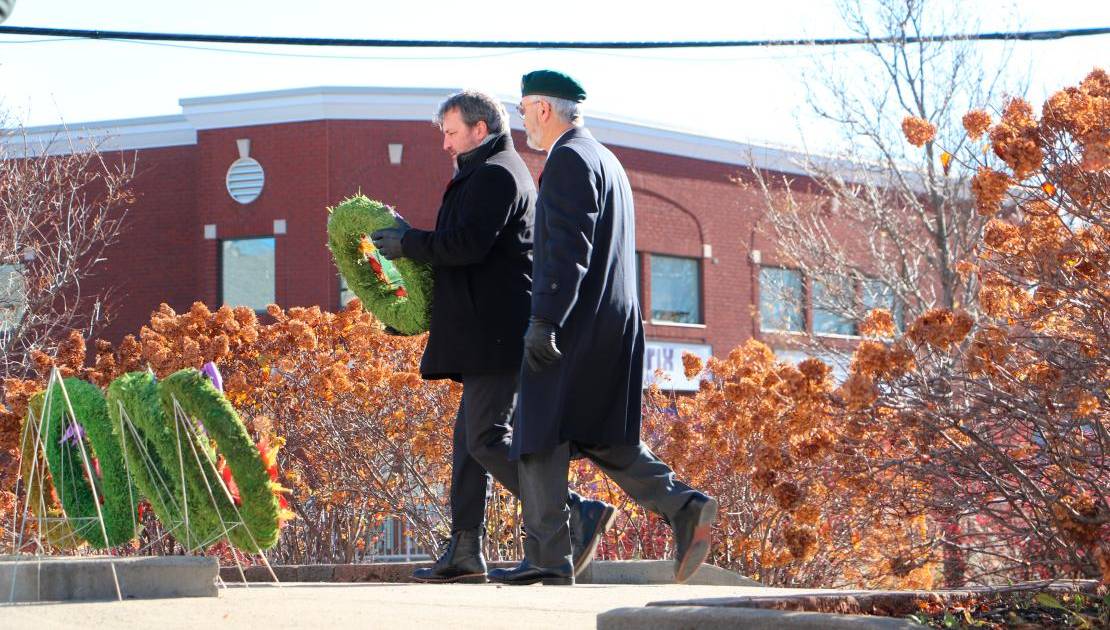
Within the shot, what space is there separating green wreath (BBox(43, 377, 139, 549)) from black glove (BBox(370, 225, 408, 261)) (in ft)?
6.09

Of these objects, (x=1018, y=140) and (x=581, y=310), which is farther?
(x=1018, y=140)

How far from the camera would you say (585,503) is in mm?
6082

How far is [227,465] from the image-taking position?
6938mm

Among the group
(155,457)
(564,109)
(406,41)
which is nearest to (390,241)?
(564,109)

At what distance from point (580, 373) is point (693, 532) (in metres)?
0.72

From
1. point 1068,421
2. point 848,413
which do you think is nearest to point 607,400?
point 848,413

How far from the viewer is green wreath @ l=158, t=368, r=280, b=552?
6.75 meters

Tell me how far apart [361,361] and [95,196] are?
15.0m

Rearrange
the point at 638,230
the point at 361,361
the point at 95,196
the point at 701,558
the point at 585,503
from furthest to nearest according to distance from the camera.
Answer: the point at 638,230 → the point at 95,196 → the point at 361,361 → the point at 585,503 → the point at 701,558

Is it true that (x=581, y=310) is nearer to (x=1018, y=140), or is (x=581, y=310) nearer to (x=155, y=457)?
(x=1018, y=140)

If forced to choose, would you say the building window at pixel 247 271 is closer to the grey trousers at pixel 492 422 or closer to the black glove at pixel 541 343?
the grey trousers at pixel 492 422

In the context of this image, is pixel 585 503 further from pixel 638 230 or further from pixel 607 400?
pixel 638 230

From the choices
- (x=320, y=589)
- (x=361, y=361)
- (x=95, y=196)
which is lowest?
(x=320, y=589)

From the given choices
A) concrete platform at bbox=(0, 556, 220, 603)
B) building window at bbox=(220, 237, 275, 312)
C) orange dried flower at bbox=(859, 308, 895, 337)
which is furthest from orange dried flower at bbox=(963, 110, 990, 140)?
building window at bbox=(220, 237, 275, 312)
